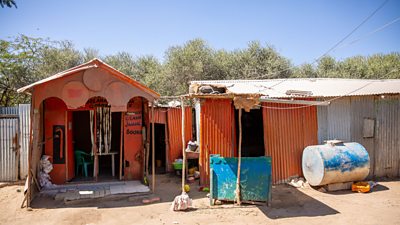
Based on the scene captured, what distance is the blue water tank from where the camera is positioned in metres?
9.49

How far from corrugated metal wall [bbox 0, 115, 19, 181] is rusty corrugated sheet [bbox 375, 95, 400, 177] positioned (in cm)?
1383

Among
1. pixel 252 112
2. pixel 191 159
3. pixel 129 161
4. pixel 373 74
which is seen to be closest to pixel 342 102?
pixel 252 112

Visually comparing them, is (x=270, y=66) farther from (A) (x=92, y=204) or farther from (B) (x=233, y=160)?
(A) (x=92, y=204)

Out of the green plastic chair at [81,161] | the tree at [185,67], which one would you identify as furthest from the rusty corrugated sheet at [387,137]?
the tree at [185,67]

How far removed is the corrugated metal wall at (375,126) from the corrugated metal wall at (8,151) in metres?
11.5

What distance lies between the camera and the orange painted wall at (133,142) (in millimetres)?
10531

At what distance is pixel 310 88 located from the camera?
12367mm

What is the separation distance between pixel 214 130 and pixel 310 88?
16.2ft

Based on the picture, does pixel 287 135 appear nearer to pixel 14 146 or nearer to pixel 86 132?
pixel 86 132

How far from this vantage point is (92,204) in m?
8.49

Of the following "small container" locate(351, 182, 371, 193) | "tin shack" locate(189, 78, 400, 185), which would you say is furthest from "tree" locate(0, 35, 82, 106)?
"small container" locate(351, 182, 371, 193)

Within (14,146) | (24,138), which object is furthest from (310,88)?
(14,146)

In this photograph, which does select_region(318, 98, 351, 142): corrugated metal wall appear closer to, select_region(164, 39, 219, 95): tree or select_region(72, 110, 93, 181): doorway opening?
select_region(72, 110, 93, 181): doorway opening

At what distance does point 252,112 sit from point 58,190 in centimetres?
989
